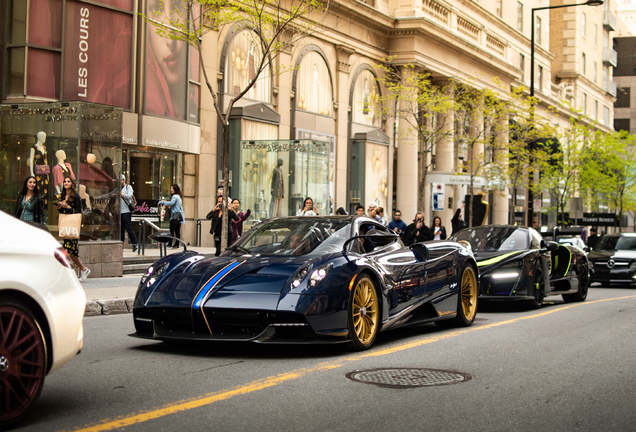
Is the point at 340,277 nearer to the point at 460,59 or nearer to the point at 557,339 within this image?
the point at 557,339

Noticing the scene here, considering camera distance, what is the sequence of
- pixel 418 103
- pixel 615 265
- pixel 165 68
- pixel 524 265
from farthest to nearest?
pixel 418 103, pixel 165 68, pixel 615 265, pixel 524 265

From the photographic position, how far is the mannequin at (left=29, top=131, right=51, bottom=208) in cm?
1647

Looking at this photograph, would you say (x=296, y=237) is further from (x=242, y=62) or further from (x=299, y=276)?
(x=242, y=62)

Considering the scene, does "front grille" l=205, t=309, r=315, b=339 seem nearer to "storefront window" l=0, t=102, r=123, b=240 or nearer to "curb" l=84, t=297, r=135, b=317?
"curb" l=84, t=297, r=135, b=317

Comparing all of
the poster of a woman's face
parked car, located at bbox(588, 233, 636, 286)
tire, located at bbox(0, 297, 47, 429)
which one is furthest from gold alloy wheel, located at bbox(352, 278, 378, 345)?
parked car, located at bbox(588, 233, 636, 286)

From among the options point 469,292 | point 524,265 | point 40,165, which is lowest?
point 469,292

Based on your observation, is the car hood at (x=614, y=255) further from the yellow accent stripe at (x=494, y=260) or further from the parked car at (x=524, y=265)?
the yellow accent stripe at (x=494, y=260)

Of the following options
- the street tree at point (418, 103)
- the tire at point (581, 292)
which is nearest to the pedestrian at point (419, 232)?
the tire at point (581, 292)

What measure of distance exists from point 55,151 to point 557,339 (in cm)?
1125

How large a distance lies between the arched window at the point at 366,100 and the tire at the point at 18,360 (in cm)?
3052

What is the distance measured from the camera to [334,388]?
6004mm

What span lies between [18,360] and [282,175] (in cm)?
1991

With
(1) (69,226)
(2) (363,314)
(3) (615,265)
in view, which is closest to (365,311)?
(2) (363,314)

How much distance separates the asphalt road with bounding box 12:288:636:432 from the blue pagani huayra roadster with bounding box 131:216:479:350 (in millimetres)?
282
